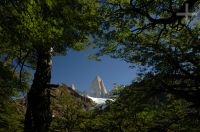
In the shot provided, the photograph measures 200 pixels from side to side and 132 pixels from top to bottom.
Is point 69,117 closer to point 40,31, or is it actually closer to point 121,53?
point 121,53

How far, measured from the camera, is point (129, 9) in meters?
18.2

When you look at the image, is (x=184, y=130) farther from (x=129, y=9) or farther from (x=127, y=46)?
(x=129, y=9)

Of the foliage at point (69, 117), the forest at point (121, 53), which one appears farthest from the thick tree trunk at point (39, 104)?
the foliage at point (69, 117)

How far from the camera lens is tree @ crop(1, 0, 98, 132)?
9741mm

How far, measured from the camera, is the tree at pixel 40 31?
974cm

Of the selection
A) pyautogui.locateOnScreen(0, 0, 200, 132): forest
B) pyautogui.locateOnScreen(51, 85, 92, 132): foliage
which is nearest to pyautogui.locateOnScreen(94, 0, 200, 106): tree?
pyautogui.locateOnScreen(0, 0, 200, 132): forest

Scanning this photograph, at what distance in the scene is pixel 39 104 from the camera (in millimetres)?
13156

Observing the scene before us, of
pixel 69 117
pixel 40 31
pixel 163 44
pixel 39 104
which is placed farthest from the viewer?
pixel 69 117

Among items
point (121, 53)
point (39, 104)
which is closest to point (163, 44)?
point (121, 53)

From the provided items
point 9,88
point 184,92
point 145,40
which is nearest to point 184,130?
point 184,92

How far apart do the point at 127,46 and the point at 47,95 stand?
981 centimetres

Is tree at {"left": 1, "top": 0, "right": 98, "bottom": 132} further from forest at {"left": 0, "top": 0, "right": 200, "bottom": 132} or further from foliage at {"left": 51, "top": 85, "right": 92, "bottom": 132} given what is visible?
foliage at {"left": 51, "top": 85, "right": 92, "bottom": 132}

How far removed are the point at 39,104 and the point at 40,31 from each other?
13.5 feet

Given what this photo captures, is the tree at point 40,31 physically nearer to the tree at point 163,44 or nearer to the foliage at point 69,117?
the tree at point 163,44
